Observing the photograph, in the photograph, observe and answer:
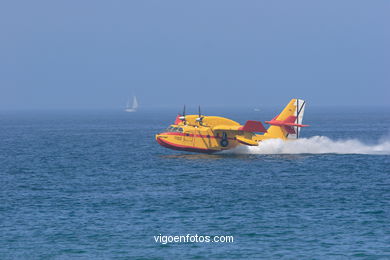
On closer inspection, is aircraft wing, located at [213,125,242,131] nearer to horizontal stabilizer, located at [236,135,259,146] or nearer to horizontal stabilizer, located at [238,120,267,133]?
horizontal stabilizer, located at [238,120,267,133]

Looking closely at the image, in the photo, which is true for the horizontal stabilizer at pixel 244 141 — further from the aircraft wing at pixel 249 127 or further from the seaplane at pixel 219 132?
the aircraft wing at pixel 249 127

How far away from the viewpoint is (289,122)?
73.1 metres

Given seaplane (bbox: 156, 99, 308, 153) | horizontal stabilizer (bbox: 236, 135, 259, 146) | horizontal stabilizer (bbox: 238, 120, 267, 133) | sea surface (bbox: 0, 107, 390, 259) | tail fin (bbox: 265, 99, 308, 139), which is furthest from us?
tail fin (bbox: 265, 99, 308, 139)

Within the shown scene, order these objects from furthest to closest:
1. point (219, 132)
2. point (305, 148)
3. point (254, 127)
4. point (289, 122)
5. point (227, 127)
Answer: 1. point (305, 148)
2. point (289, 122)
3. point (219, 132)
4. point (227, 127)
5. point (254, 127)

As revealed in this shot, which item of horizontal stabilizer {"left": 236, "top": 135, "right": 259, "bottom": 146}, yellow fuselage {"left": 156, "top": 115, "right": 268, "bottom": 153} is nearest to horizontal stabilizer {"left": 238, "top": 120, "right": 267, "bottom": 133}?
yellow fuselage {"left": 156, "top": 115, "right": 268, "bottom": 153}

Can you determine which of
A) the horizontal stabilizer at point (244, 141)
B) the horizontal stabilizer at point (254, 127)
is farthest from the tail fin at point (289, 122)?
the horizontal stabilizer at point (254, 127)

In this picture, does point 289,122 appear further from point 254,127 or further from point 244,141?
point 254,127

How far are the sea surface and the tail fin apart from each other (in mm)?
1471

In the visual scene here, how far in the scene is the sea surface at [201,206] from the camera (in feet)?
103

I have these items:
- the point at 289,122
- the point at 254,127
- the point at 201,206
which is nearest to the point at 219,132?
the point at 254,127

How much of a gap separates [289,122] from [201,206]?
3415 cm

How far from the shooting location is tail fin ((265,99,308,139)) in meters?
73.0

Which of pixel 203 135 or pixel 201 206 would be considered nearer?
pixel 201 206

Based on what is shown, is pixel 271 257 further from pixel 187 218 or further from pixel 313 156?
pixel 313 156
